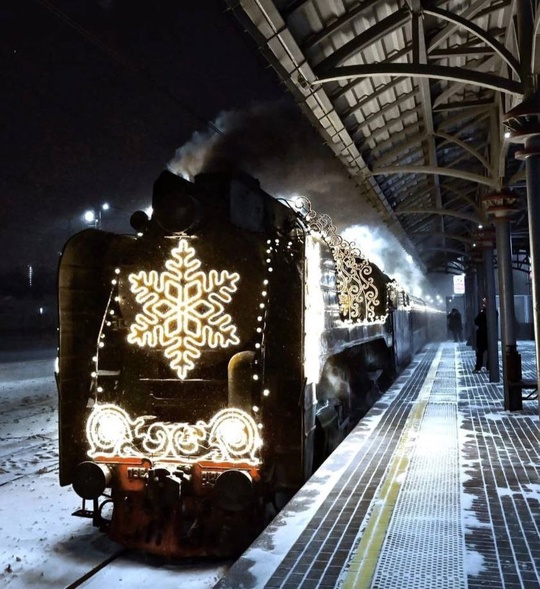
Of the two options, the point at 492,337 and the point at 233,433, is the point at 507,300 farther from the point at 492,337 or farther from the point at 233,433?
the point at 233,433

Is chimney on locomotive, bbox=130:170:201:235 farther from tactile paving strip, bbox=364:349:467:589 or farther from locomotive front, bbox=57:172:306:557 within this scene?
tactile paving strip, bbox=364:349:467:589

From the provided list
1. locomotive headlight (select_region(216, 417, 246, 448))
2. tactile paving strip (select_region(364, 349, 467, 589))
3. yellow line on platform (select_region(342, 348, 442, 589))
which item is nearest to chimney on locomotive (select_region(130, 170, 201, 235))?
locomotive headlight (select_region(216, 417, 246, 448))

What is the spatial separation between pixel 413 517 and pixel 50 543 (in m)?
3.29

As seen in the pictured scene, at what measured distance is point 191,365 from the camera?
5.64 metres

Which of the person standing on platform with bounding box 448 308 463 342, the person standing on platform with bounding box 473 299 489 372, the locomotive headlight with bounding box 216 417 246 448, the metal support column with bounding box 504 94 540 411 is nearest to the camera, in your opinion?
the locomotive headlight with bounding box 216 417 246 448

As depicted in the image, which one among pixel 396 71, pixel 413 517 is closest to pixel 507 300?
pixel 396 71

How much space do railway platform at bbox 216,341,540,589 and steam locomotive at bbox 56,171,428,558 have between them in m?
0.63

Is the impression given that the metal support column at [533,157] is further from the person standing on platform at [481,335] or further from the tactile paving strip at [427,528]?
the person standing on platform at [481,335]

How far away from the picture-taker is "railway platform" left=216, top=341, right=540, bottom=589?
3.66 metres

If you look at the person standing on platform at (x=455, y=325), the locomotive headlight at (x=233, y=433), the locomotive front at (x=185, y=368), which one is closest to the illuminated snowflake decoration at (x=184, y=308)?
the locomotive front at (x=185, y=368)

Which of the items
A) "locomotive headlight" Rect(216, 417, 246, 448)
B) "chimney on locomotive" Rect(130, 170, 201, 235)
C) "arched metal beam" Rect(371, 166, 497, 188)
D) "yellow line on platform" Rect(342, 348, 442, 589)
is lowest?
"yellow line on platform" Rect(342, 348, 442, 589)

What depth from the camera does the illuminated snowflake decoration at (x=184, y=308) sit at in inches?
220

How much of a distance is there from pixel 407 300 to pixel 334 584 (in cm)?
1374

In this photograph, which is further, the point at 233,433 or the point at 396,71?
the point at 396,71
